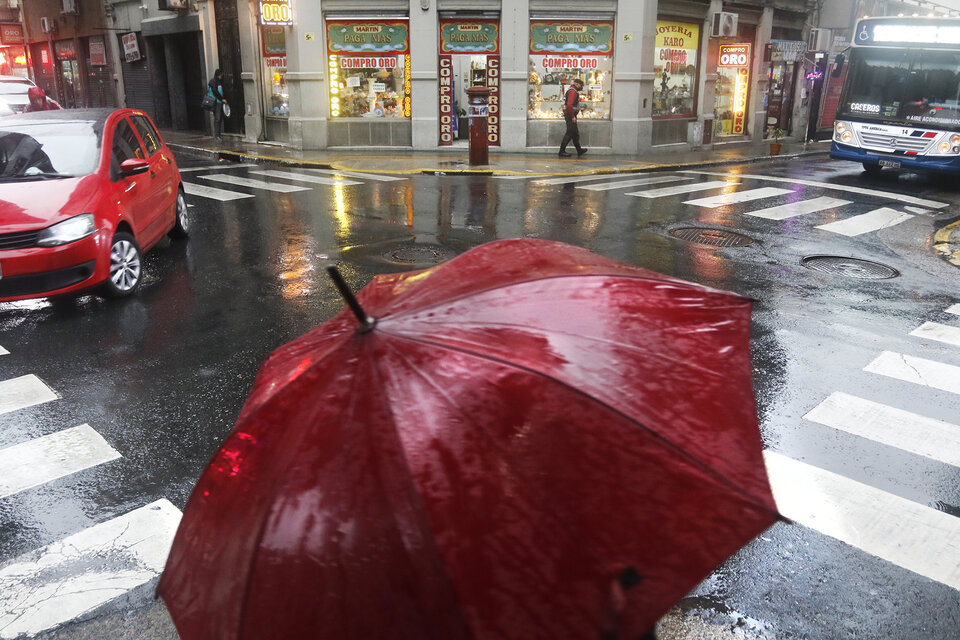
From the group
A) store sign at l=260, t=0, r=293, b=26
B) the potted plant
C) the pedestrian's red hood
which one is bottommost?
the potted plant

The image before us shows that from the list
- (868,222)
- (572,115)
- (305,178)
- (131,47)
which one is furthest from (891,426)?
(131,47)

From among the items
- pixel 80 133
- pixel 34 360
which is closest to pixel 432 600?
pixel 34 360

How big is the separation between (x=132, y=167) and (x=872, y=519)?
23.8ft

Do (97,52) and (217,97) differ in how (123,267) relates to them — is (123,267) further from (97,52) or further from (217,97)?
(97,52)

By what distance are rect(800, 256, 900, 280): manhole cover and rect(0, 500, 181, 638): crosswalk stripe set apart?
7.60 metres

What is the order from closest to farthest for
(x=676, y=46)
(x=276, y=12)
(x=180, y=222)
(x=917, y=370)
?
(x=917, y=370) → (x=180, y=222) → (x=276, y=12) → (x=676, y=46)

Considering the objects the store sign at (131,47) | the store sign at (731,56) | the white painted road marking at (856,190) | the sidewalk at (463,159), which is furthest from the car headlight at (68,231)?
the store sign at (131,47)

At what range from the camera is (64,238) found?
6.89 metres

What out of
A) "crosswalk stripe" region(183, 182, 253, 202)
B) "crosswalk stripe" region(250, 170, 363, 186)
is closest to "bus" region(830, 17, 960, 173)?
"crosswalk stripe" region(250, 170, 363, 186)

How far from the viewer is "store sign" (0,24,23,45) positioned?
41531 mm

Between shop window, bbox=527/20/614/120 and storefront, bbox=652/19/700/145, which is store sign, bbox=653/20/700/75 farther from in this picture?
shop window, bbox=527/20/614/120

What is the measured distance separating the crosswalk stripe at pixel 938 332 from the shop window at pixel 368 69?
16.7 m

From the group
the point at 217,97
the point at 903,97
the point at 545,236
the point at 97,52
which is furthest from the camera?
the point at 97,52

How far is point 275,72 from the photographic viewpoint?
23203 mm
